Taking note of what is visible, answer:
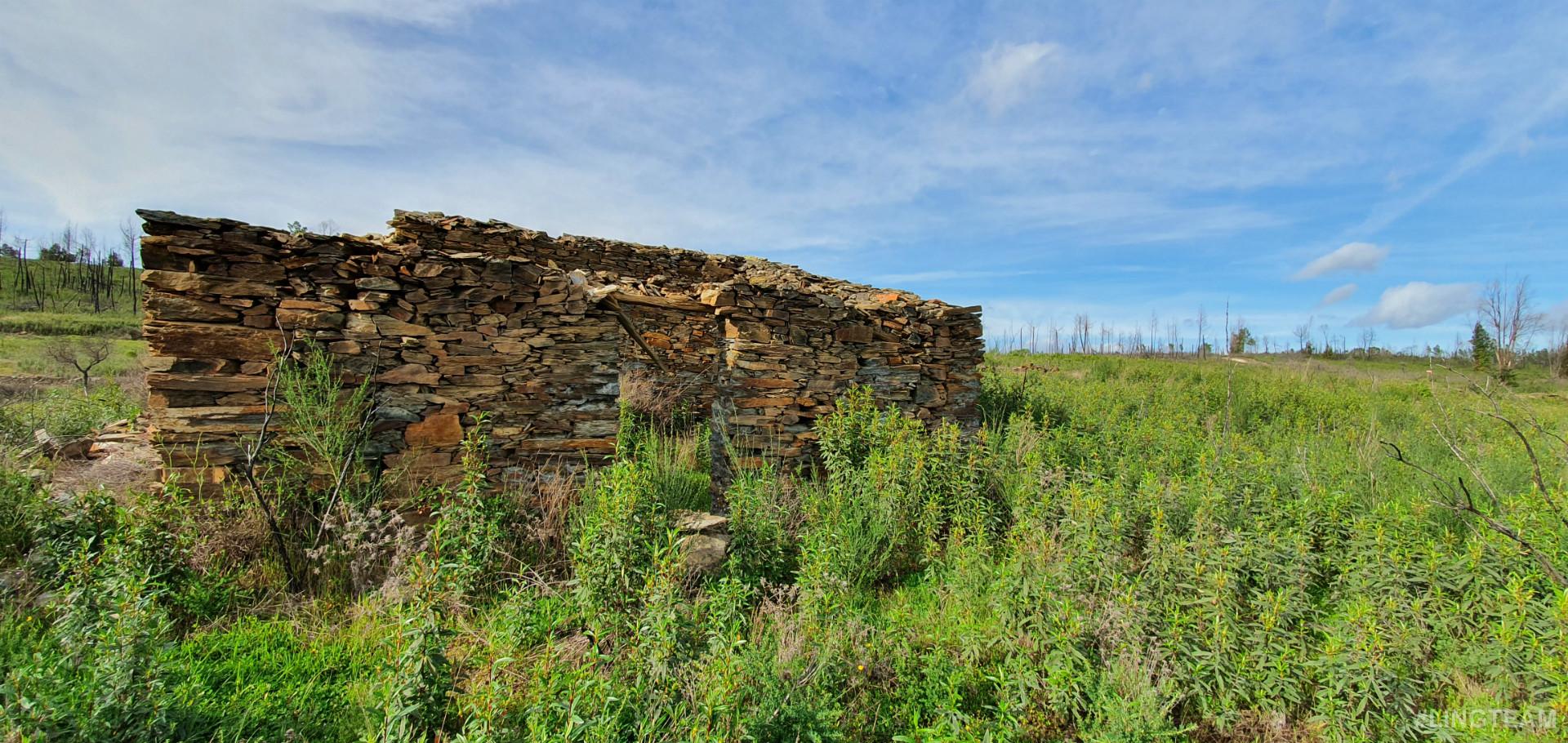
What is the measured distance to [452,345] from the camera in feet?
14.7

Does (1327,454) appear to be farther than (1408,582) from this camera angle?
Yes

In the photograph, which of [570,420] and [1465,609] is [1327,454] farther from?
[570,420]

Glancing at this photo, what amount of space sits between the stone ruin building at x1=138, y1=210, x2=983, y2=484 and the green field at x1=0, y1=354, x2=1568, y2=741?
51cm

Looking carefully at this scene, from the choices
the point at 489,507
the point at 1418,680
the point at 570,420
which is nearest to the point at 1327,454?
the point at 1418,680

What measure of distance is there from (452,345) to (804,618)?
3551mm

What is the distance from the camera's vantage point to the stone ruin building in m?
3.74

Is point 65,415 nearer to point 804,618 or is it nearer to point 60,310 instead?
point 804,618

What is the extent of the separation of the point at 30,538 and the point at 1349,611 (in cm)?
764

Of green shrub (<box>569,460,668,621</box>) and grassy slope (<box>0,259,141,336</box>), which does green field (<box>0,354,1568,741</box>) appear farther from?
grassy slope (<box>0,259,141,336</box>)

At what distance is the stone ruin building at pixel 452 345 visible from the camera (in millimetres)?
3742

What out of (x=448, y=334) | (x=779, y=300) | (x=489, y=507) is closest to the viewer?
(x=489, y=507)

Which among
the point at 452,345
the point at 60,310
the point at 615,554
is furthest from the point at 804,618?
the point at 60,310

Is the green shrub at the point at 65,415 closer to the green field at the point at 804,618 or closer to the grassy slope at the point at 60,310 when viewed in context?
the green field at the point at 804,618

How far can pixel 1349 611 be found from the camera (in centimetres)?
260
